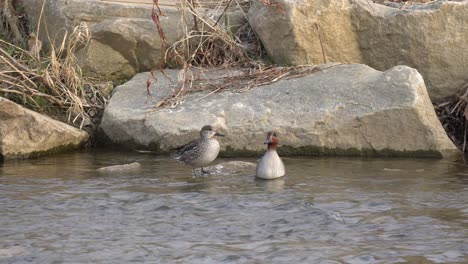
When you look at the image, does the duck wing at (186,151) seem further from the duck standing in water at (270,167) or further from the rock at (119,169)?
the duck standing in water at (270,167)

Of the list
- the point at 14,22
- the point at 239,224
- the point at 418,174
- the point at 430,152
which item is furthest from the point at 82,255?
the point at 14,22

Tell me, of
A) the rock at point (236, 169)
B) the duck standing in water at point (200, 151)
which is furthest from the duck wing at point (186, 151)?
the rock at point (236, 169)

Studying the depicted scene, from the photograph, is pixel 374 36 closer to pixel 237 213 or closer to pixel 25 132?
pixel 25 132

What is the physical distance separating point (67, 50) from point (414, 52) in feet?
14.1

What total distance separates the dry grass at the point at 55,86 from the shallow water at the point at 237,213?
4.05 feet

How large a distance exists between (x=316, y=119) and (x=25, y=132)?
328cm

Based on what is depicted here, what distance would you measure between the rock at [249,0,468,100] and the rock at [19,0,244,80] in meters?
1.08

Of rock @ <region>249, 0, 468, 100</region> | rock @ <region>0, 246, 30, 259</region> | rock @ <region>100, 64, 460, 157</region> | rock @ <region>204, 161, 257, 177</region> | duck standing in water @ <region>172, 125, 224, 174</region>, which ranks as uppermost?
rock @ <region>249, 0, 468, 100</region>

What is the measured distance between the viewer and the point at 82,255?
6.69 meters

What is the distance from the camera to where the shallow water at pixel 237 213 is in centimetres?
675

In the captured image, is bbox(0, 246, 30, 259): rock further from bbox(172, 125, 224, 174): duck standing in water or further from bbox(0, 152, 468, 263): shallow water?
bbox(172, 125, 224, 174): duck standing in water

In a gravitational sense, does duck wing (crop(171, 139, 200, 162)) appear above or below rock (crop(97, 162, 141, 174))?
above

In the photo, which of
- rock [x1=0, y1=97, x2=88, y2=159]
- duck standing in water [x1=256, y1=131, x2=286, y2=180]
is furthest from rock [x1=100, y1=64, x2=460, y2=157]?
duck standing in water [x1=256, y1=131, x2=286, y2=180]

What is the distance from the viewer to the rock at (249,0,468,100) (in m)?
11.7
